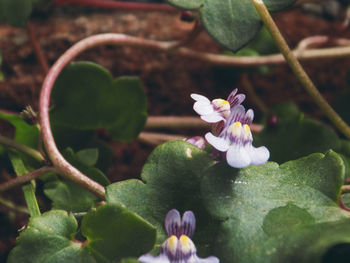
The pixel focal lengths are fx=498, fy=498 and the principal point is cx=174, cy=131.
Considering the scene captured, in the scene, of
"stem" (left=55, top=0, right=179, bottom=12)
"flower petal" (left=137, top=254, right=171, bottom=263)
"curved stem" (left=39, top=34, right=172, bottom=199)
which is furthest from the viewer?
"stem" (left=55, top=0, right=179, bottom=12)

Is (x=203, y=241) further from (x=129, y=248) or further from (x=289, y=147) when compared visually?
(x=289, y=147)

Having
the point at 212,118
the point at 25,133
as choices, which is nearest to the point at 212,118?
the point at 212,118

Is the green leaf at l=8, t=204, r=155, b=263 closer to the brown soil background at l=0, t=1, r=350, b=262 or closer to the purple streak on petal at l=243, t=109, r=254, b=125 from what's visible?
the purple streak on petal at l=243, t=109, r=254, b=125

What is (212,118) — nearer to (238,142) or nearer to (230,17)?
(238,142)

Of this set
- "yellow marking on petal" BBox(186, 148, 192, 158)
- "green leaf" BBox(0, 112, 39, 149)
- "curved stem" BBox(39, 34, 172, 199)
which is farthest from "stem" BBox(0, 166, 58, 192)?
"yellow marking on petal" BBox(186, 148, 192, 158)

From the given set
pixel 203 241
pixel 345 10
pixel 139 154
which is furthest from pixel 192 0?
pixel 345 10
